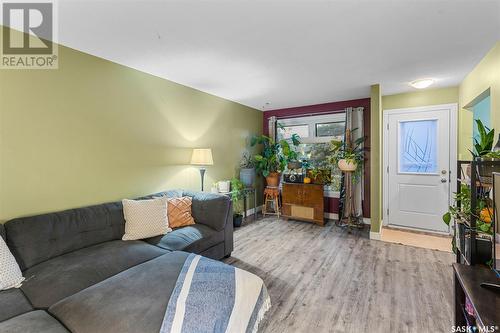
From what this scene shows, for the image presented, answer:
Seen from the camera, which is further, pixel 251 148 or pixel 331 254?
pixel 251 148

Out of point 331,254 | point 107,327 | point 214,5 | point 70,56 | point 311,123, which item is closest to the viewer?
point 107,327

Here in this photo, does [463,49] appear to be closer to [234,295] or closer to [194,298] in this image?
[234,295]

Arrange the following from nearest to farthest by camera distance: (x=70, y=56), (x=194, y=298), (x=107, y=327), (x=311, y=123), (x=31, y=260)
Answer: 1. (x=107, y=327)
2. (x=194, y=298)
3. (x=31, y=260)
4. (x=70, y=56)
5. (x=311, y=123)

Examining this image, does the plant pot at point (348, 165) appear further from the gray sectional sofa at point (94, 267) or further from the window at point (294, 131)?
the gray sectional sofa at point (94, 267)

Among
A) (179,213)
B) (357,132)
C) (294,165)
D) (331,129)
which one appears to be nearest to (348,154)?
(357,132)

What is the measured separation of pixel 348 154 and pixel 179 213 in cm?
308

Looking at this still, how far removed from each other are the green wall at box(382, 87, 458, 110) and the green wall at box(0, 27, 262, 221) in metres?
3.42

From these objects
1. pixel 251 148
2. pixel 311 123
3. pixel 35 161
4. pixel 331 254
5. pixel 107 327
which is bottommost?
pixel 331 254

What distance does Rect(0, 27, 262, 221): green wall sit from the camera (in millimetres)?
1999

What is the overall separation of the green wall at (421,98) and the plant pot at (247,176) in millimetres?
2810

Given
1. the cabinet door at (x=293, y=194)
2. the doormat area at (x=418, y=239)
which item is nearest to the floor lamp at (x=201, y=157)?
the cabinet door at (x=293, y=194)

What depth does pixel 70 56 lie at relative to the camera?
7.54 ft

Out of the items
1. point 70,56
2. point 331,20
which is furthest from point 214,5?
point 70,56

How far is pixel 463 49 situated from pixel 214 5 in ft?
8.60
